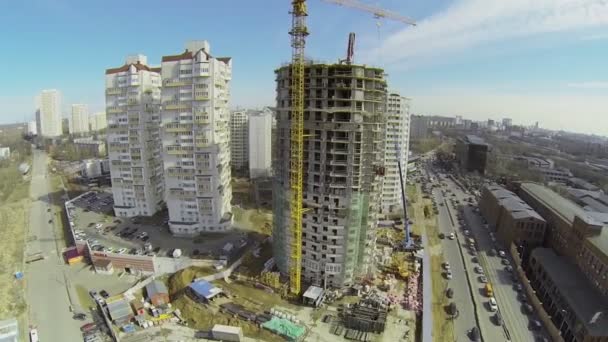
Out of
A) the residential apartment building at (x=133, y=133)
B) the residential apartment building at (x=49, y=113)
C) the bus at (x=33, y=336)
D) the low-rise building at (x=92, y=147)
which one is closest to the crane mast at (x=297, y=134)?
the bus at (x=33, y=336)

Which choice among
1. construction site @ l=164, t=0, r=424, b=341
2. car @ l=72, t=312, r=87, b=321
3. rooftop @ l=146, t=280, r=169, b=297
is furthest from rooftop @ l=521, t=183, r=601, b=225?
car @ l=72, t=312, r=87, b=321

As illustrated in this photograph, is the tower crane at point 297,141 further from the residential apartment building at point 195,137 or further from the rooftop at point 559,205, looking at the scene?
the rooftop at point 559,205

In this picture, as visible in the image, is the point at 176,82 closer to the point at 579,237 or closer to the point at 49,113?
the point at 579,237

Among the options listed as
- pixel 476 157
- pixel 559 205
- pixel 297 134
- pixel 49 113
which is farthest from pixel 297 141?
pixel 49 113

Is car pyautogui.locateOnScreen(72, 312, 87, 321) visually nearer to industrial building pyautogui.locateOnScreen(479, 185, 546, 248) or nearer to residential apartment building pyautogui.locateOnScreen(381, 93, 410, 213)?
residential apartment building pyautogui.locateOnScreen(381, 93, 410, 213)

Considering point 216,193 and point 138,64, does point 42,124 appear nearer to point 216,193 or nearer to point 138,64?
point 138,64
